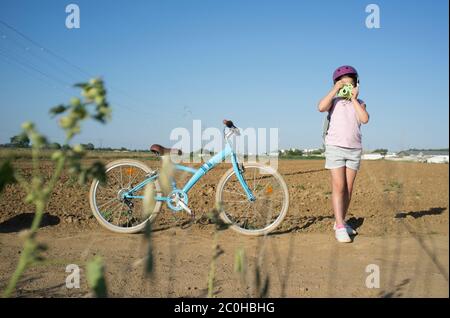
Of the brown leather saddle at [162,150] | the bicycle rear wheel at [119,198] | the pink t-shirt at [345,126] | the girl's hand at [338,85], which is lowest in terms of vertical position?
the bicycle rear wheel at [119,198]

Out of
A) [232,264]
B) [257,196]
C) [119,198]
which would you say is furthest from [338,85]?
[119,198]

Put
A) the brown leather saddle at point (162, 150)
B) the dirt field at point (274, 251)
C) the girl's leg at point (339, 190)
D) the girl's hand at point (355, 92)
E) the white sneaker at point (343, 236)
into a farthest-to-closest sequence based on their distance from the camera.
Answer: the brown leather saddle at point (162, 150) < the girl's leg at point (339, 190) < the white sneaker at point (343, 236) < the girl's hand at point (355, 92) < the dirt field at point (274, 251)

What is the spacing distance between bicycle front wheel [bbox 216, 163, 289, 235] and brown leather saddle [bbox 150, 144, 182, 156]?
610 mm

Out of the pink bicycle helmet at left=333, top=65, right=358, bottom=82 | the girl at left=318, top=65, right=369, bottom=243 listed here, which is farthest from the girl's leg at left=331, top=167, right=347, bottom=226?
A: the pink bicycle helmet at left=333, top=65, right=358, bottom=82

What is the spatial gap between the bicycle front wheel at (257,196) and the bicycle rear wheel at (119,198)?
987mm

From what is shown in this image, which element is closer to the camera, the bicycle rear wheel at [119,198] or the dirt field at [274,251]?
the dirt field at [274,251]

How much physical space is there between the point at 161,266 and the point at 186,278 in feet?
1.29

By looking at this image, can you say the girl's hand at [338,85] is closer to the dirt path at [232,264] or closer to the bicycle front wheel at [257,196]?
the bicycle front wheel at [257,196]

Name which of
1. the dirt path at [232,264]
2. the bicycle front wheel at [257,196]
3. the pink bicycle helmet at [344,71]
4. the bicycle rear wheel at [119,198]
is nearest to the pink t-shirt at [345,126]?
the pink bicycle helmet at [344,71]

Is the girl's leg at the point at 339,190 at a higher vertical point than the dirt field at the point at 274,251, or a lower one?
higher

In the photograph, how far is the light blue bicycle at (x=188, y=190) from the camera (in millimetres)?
4445

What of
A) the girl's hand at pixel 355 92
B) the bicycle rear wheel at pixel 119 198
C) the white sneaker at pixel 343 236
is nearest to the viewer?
the girl's hand at pixel 355 92

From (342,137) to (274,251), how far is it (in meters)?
1.38

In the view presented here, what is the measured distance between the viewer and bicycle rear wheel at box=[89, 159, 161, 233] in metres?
4.51
